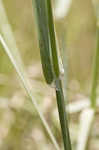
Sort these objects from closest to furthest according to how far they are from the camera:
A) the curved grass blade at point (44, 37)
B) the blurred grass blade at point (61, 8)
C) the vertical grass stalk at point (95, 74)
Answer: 1. the curved grass blade at point (44, 37)
2. the vertical grass stalk at point (95, 74)
3. the blurred grass blade at point (61, 8)

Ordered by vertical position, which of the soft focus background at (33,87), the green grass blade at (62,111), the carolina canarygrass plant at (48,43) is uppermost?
the carolina canarygrass plant at (48,43)

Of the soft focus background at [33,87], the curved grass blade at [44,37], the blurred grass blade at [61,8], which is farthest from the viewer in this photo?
the soft focus background at [33,87]

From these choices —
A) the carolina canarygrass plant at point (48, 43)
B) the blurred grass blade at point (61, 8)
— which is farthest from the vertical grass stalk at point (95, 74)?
the carolina canarygrass plant at point (48, 43)

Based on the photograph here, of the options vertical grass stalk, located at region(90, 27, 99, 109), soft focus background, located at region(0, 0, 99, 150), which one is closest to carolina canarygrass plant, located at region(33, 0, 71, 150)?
vertical grass stalk, located at region(90, 27, 99, 109)

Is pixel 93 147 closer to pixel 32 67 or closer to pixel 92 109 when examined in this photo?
pixel 92 109

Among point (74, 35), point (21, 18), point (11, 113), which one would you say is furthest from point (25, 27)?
point (11, 113)

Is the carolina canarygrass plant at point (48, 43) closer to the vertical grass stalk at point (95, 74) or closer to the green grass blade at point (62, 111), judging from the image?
the green grass blade at point (62, 111)

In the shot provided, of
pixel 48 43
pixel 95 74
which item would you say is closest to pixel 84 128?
pixel 95 74
